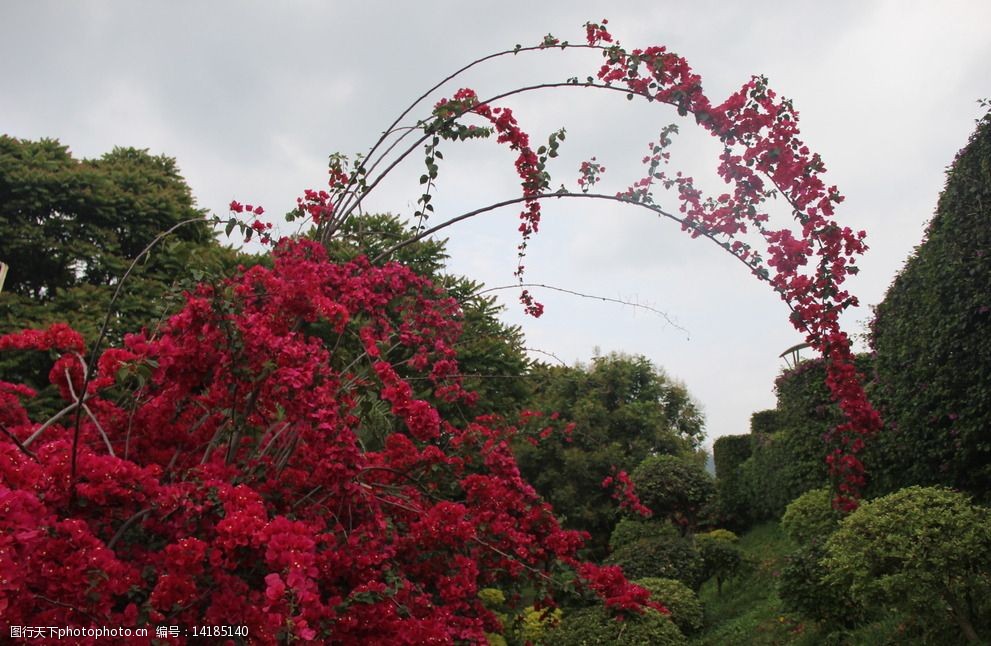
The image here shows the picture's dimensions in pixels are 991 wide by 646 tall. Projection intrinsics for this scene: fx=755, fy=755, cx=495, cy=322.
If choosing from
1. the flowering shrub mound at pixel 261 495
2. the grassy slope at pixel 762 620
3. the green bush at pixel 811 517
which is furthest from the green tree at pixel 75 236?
the green bush at pixel 811 517

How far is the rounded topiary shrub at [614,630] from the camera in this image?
545 cm

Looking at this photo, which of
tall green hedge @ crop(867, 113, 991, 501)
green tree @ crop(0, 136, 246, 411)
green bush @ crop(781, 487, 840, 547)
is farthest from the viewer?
green tree @ crop(0, 136, 246, 411)

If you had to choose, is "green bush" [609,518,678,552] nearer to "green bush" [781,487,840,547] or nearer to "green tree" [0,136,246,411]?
"green bush" [781,487,840,547]

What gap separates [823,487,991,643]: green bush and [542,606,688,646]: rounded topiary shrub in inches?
52.9

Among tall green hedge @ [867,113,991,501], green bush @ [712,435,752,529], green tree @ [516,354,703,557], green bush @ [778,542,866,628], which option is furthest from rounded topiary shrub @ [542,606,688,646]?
green bush @ [712,435,752,529]

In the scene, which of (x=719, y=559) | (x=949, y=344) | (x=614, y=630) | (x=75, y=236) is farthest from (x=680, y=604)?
(x=75, y=236)

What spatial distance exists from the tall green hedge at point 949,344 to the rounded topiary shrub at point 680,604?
2383 mm

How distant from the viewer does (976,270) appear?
5656 mm

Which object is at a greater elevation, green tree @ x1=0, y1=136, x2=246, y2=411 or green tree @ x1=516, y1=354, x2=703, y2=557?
green tree @ x1=0, y1=136, x2=246, y2=411

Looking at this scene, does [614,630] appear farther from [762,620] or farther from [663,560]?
[663,560]

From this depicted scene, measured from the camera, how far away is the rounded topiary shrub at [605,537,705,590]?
9.27 m

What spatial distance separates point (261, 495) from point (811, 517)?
7176mm

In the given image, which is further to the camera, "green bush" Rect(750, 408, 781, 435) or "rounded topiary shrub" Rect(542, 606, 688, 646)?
"green bush" Rect(750, 408, 781, 435)

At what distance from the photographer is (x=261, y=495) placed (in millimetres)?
3145
